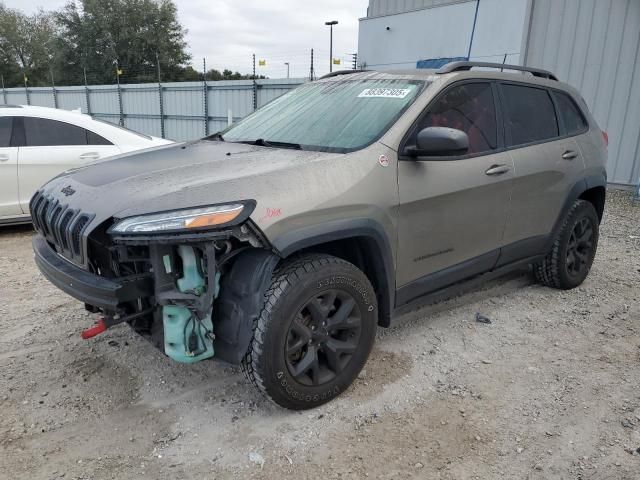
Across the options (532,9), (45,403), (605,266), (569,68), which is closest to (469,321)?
(605,266)

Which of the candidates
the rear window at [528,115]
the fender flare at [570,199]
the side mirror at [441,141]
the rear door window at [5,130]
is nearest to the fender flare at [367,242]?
the side mirror at [441,141]

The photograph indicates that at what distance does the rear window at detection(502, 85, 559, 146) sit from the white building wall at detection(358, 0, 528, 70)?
7.24 m

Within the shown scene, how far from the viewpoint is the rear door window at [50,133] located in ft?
20.5

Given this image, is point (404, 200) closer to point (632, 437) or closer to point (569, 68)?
point (632, 437)

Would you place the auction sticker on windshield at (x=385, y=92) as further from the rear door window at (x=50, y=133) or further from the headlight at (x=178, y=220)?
the rear door window at (x=50, y=133)

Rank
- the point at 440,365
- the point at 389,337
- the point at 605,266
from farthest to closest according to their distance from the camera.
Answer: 1. the point at 605,266
2. the point at 389,337
3. the point at 440,365

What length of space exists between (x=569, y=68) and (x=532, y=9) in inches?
56.4

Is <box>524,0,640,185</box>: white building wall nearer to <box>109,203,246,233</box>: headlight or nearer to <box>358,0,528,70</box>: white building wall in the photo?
<box>358,0,528,70</box>: white building wall

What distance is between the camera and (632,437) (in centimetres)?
266

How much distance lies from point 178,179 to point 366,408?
159 cm

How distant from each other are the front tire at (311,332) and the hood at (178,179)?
18.4 inches

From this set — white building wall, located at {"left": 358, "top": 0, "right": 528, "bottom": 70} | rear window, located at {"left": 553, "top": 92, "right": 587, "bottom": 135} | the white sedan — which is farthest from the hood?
white building wall, located at {"left": 358, "top": 0, "right": 528, "bottom": 70}

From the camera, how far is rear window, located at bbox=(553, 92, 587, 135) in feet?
14.1

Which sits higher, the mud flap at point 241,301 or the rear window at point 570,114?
the rear window at point 570,114
